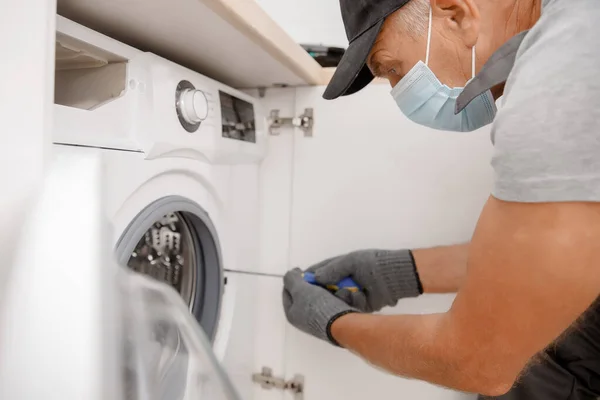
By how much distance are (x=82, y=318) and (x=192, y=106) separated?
56 centimetres

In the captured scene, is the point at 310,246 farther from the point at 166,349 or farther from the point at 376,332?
the point at 166,349

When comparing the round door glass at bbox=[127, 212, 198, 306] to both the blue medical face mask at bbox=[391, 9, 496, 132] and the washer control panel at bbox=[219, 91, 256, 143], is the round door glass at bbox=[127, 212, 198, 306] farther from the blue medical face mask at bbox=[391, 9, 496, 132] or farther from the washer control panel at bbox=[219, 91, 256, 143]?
the blue medical face mask at bbox=[391, 9, 496, 132]

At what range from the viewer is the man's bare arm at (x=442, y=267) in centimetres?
101

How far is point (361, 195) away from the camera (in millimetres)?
1146

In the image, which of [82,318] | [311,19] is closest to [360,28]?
[82,318]

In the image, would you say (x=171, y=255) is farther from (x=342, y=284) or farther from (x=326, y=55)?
(x=326, y=55)

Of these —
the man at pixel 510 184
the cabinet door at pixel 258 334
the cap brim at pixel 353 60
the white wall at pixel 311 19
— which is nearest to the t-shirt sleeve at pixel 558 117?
the man at pixel 510 184

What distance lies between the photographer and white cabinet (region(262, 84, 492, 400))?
1.07 m

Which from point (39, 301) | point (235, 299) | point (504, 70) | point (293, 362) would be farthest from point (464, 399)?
point (39, 301)

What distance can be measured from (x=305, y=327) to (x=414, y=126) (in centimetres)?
53

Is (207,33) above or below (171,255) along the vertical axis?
above

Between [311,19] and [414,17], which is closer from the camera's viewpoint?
[414,17]

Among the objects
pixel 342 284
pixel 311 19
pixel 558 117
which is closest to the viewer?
pixel 558 117

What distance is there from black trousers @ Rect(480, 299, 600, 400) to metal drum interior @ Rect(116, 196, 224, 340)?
2.12 ft
